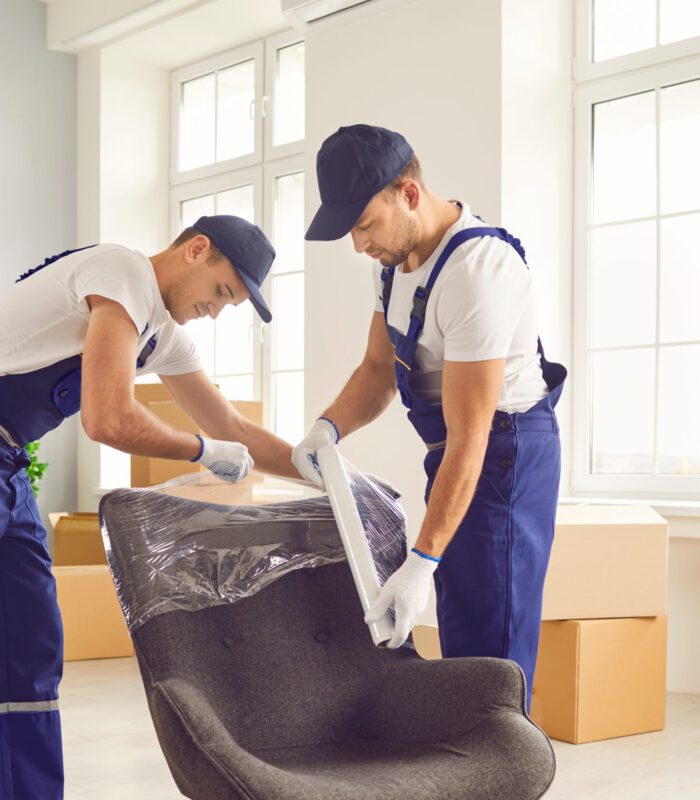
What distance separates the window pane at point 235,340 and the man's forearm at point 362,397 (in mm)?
2717

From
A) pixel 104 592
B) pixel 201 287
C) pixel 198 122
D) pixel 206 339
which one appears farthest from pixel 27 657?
pixel 198 122

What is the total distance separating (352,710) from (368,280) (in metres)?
2.15

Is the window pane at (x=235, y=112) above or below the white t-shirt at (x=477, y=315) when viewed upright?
above

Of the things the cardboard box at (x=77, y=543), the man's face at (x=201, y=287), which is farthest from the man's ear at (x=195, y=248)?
the cardboard box at (x=77, y=543)

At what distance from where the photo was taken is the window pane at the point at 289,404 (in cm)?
459

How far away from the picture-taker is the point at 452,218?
6.01 ft

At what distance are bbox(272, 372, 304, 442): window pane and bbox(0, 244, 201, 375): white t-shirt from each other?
8.66 feet

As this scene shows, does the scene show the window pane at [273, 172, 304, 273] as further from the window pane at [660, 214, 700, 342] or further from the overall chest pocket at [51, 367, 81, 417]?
the overall chest pocket at [51, 367, 81, 417]

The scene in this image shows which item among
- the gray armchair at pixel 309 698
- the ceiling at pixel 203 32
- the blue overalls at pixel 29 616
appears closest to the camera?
the gray armchair at pixel 309 698

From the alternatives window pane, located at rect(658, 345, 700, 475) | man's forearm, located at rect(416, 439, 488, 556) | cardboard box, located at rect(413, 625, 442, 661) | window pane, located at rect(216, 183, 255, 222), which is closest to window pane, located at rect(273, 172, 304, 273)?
window pane, located at rect(216, 183, 255, 222)

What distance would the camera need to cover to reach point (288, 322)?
4.68 meters

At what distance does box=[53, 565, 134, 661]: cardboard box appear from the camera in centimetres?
379

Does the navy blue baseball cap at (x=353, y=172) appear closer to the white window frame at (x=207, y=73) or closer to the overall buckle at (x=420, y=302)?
the overall buckle at (x=420, y=302)

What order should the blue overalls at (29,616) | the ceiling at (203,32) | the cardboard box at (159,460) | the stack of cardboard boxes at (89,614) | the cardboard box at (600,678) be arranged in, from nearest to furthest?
the blue overalls at (29,616) < the cardboard box at (600,678) < the stack of cardboard boxes at (89,614) < the cardboard box at (159,460) < the ceiling at (203,32)
